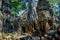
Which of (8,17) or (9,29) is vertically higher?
(8,17)

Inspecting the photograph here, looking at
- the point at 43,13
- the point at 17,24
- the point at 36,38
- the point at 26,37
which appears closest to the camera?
the point at 26,37

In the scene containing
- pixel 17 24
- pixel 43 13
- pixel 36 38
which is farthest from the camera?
pixel 43 13

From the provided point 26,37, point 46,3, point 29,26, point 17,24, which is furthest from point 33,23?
point 46,3

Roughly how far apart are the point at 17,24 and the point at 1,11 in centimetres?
127

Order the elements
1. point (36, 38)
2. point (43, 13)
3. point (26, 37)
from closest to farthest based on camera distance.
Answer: point (26, 37) < point (36, 38) < point (43, 13)

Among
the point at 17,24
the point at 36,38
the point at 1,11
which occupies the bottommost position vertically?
the point at 36,38

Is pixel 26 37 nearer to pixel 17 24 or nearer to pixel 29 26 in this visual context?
pixel 29 26

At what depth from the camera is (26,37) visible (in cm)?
726

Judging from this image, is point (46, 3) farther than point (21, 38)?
Yes

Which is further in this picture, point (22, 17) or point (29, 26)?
point (22, 17)

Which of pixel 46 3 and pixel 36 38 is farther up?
pixel 46 3

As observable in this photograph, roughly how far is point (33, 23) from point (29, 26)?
284mm

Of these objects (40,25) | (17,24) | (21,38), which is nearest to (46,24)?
(40,25)

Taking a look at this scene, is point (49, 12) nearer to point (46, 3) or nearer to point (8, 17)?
point (46, 3)
